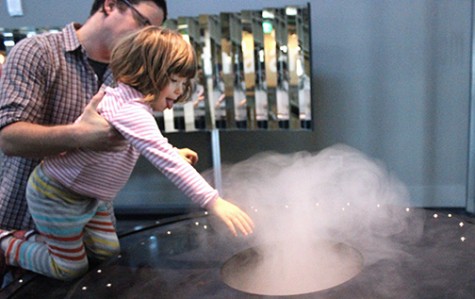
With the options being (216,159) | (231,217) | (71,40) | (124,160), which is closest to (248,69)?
(216,159)

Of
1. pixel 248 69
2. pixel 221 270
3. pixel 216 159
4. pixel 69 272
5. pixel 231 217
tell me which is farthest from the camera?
pixel 216 159

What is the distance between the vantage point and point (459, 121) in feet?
8.18

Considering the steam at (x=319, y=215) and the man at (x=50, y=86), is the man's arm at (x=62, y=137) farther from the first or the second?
the steam at (x=319, y=215)

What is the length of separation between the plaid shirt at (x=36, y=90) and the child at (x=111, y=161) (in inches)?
4.6

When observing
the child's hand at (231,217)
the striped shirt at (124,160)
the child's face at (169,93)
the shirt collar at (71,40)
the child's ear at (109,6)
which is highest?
the child's ear at (109,6)

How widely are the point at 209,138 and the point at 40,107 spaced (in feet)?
5.19

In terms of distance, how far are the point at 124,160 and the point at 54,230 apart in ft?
0.80

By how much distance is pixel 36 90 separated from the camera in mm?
1174

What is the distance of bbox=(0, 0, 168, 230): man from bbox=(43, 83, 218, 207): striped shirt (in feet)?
0.15

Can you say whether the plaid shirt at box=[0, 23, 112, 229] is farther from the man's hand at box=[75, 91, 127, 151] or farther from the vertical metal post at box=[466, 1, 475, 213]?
the vertical metal post at box=[466, 1, 475, 213]

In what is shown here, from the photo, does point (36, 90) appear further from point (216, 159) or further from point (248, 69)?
point (216, 159)

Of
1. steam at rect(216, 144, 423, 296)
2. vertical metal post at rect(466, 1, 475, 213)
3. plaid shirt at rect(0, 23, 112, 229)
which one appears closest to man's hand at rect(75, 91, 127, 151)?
plaid shirt at rect(0, 23, 112, 229)

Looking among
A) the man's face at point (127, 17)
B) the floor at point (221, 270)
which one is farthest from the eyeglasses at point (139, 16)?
the floor at point (221, 270)

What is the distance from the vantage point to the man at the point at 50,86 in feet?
3.56
